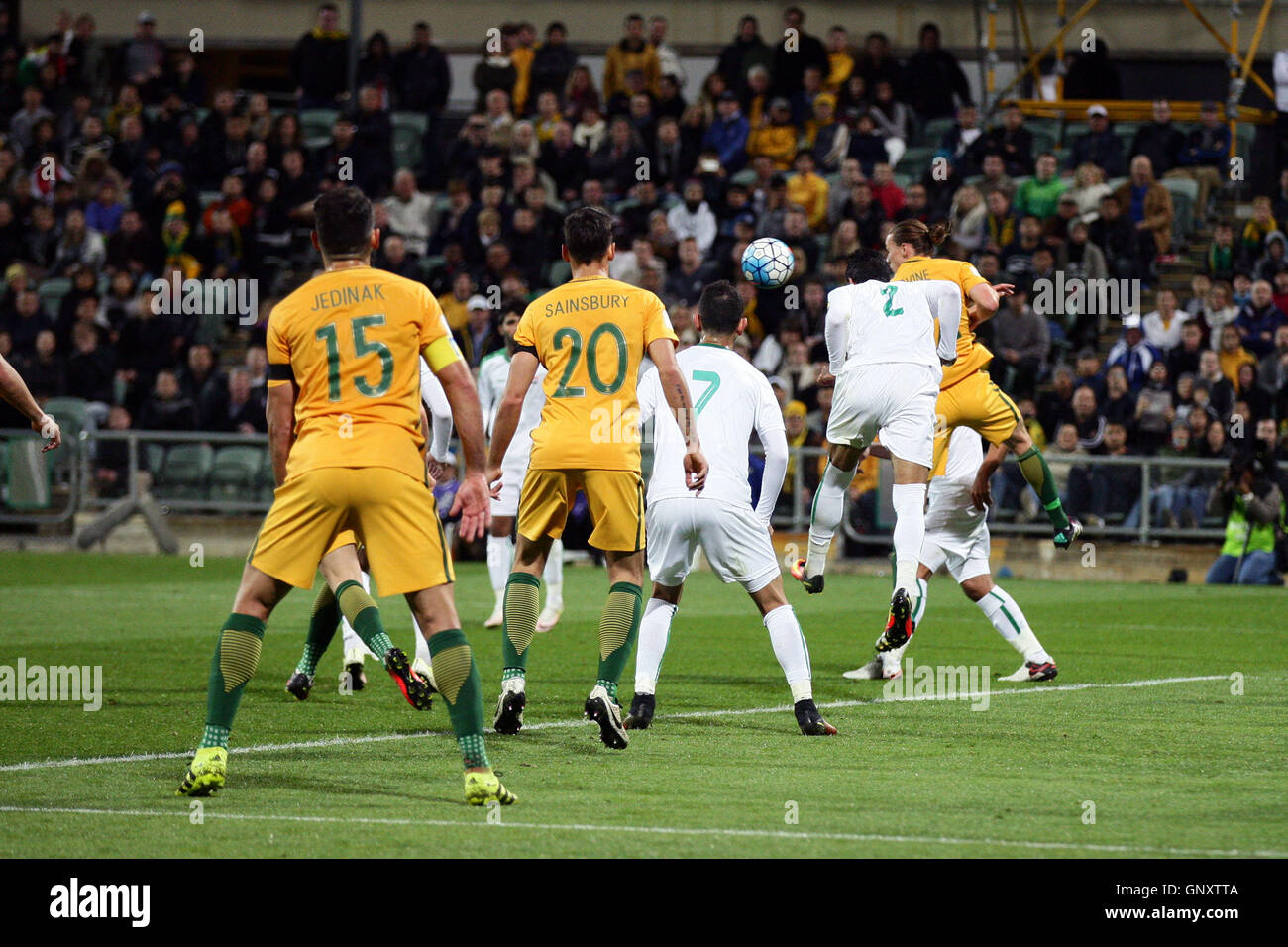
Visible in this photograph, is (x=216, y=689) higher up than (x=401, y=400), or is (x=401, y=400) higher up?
(x=401, y=400)

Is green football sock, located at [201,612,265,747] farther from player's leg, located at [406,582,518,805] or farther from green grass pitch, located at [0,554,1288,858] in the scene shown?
player's leg, located at [406,582,518,805]

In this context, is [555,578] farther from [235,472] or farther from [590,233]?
[235,472]

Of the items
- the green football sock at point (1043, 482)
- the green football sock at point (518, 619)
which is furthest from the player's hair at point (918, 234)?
the green football sock at point (518, 619)

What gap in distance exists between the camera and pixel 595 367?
8.66m

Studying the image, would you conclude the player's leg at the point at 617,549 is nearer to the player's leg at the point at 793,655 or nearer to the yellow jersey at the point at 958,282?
the player's leg at the point at 793,655

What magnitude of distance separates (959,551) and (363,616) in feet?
14.1

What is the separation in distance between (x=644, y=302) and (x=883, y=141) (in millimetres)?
16856

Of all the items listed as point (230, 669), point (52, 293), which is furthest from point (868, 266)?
point (52, 293)

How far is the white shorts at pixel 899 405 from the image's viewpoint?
1099cm

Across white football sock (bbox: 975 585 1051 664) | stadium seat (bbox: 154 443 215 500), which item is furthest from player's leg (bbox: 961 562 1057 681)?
stadium seat (bbox: 154 443 215 500)

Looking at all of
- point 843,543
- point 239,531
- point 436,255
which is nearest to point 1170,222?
point 843,543

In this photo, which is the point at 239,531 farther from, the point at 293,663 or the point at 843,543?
the point at 293,663

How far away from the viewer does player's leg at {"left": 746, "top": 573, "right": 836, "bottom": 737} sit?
8859 millimetres

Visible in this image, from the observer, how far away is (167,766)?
7.95 m
